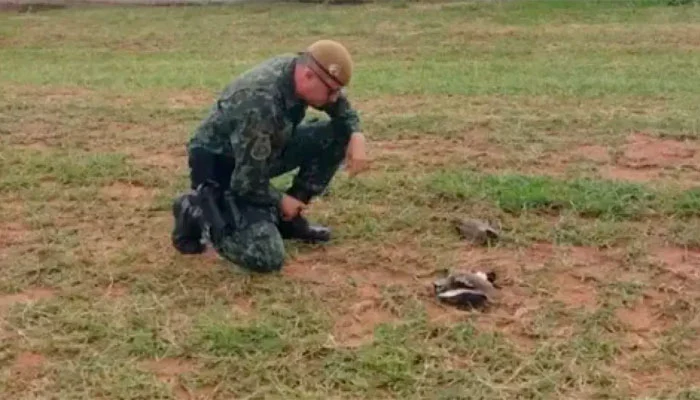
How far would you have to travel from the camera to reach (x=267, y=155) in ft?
13.6

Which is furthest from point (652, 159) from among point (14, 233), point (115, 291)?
point (14, 233)

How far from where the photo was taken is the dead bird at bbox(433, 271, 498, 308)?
12.9 feet

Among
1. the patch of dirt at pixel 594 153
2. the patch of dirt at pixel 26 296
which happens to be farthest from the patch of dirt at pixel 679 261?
the patch of dirt at pixel 26 296

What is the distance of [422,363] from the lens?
11.4ft

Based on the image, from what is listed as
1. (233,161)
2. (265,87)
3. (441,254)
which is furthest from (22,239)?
(441,254)

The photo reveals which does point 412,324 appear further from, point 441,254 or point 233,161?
point 233,161

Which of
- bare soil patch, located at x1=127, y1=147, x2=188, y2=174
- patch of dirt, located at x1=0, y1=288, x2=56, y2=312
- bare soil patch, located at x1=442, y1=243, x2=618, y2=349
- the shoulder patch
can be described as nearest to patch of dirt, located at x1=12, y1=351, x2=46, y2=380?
patch of dirt, located at x1=0, y1=288, x2=56, y2=312

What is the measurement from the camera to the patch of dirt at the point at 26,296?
13.2 feet

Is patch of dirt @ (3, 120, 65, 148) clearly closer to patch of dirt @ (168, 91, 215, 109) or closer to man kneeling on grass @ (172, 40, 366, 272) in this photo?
patch of dirt @ (168, 91, 215, 109)

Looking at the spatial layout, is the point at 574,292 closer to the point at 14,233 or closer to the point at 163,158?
the point at 14,233

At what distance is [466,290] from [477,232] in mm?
717

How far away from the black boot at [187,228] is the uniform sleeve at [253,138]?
0.88 ft

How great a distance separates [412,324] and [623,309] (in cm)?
Result: 74

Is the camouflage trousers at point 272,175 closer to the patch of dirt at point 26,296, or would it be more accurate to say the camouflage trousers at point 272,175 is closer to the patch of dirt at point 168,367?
the patch of dirt at point 26,296
